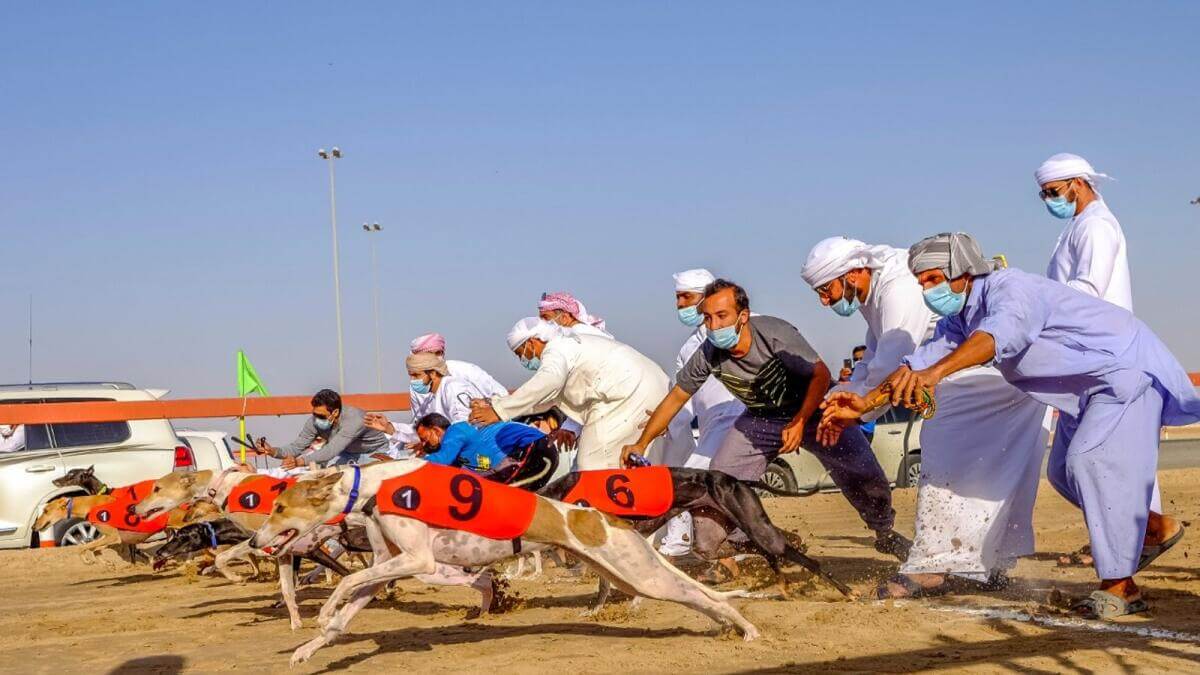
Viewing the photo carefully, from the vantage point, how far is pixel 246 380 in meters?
19.2

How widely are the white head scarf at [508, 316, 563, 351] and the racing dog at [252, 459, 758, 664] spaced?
415 cm

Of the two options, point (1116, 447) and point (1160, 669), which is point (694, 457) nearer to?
point (1116, 447)

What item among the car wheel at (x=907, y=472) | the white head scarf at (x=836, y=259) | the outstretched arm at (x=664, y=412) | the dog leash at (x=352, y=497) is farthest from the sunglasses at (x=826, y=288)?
the car wheel at (x=907, y=472)

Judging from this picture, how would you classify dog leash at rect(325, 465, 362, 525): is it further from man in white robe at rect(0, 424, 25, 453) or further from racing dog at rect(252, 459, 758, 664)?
man in white robe at rect(0, 424, 25, 453)

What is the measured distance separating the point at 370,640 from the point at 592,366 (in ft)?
10.6

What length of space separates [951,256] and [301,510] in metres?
3.40

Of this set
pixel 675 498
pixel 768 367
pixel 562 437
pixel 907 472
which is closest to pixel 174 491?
pixel 562 437

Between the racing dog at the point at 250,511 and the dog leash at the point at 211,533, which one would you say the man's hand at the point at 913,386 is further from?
the dog leash at the point at 211,533

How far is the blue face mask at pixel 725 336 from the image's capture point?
25.7ft

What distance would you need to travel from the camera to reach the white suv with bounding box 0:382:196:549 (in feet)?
43.2

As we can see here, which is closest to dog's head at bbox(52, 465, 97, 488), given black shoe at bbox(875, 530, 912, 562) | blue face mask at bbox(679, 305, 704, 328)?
blue face mask at bbox(679, 305, 704, 328)

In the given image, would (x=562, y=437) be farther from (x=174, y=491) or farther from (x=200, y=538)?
(x=174, y=491)

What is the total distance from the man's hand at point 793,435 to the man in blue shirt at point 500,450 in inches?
74.9

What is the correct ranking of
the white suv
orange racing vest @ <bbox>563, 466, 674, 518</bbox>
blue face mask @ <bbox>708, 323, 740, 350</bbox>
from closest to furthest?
orange racing vest @ <bbox>563, 466, 674, 518</bbox> → blue face mask @ <bbox>708, 323, 740, 350</bbox> → the white suv
